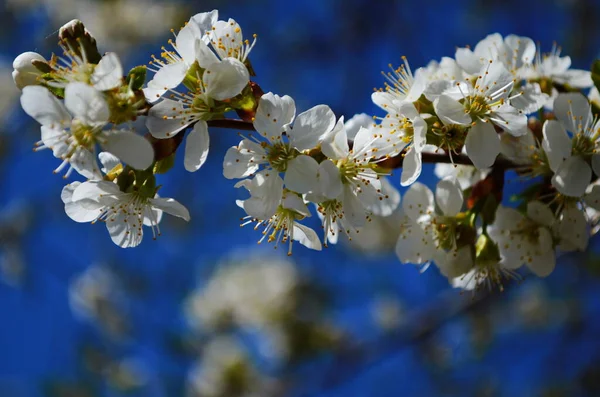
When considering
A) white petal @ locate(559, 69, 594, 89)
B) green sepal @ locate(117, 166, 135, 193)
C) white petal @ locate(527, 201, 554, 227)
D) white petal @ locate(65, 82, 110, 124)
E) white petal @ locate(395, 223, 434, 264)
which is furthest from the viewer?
white petal @ locate(559, 69, 594, 89)

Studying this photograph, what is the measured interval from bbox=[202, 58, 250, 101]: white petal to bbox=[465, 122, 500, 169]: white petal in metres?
0.59

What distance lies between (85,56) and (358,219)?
2.59 feet

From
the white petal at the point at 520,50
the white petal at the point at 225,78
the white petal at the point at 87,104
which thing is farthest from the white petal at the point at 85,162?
the white petal at the point at 520,50

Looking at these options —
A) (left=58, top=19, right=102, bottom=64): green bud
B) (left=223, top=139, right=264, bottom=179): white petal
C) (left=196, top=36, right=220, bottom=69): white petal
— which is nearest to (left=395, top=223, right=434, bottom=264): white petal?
(left=223, top=139, right=264, bottom=179): white petal

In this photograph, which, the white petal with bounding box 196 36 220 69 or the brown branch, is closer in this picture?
the white petal with bounding box 196 36 220 69

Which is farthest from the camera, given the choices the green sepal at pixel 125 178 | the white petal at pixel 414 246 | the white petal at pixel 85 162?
the white petal at pixel 414 246

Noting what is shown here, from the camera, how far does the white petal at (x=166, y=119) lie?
1.41 meters

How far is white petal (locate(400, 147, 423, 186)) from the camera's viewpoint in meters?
1.51

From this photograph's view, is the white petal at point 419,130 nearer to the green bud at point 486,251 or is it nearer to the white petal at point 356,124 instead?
the white petal at point 356,124

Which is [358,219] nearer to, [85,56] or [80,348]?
[85,56]

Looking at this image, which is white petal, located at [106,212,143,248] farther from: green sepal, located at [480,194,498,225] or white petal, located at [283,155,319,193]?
green sepal, located at [480,194,498,225]

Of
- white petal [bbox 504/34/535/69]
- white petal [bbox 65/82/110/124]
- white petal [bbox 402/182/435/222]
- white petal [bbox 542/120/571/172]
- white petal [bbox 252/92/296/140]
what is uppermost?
white petal [bbox 504/34/535/69]

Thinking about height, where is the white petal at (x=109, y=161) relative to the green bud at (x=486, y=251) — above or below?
above

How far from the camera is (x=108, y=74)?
52.0 inches
